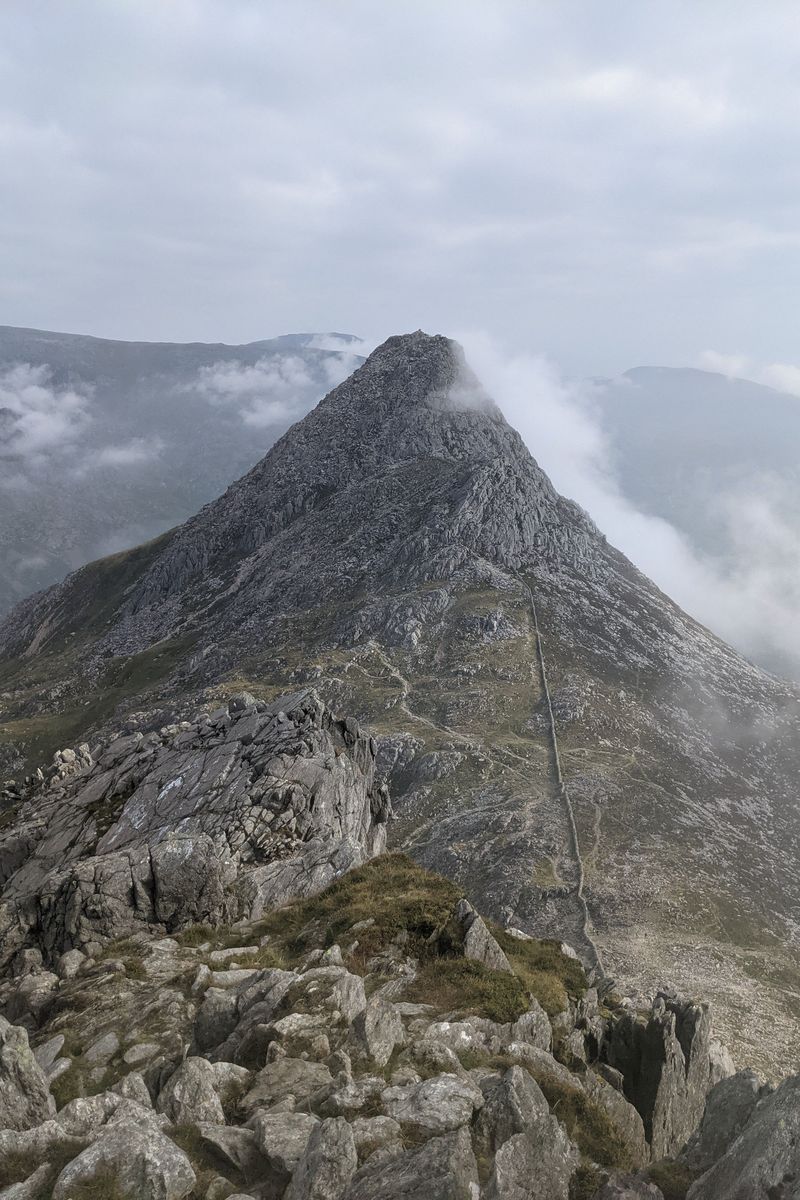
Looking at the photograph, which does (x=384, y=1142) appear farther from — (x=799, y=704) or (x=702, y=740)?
(x=799, y=704)

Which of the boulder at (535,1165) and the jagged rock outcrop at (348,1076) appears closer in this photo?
the boulder at (535,1165)

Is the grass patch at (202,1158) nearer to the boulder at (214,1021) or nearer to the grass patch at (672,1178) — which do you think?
the boulder at (214,1021)

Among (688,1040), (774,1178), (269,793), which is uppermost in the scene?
(774,1178)

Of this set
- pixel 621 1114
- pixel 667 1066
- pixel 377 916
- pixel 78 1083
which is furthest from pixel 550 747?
pixel 78 1083

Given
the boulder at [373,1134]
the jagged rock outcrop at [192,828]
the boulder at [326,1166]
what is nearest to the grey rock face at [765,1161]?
the boulder at [373,1134]

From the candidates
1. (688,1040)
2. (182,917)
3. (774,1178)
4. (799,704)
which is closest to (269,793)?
(182,917)

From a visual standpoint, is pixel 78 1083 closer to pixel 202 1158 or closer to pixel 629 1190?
pixel 202 1158
